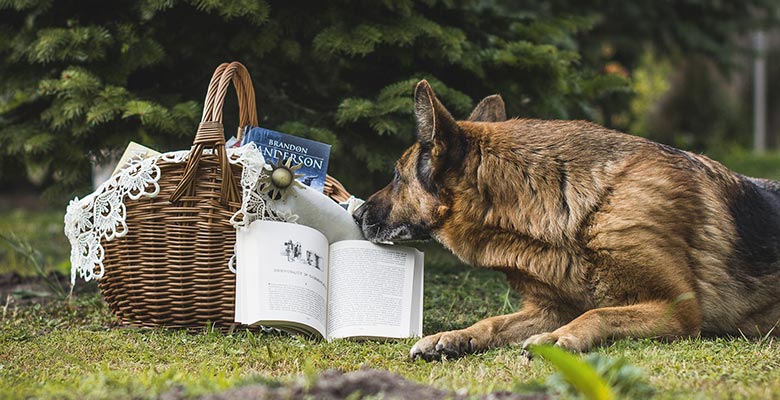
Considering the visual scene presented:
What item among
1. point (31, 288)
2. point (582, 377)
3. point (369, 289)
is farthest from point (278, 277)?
point (31, 288)

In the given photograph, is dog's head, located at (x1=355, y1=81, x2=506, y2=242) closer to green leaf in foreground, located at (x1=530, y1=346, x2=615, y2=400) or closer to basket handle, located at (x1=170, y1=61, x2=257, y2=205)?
basket handle, located at (x1=170, y1=61, x2=257, y2=205)

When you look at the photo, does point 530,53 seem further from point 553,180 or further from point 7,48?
point 7,48

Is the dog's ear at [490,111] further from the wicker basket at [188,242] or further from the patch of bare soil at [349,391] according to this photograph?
the patch of bare soil at [349,391]

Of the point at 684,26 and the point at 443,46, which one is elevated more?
the point at 684,26

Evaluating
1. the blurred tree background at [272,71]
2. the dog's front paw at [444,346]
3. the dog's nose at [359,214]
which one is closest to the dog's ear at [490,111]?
the blurred tree background at [272,71]

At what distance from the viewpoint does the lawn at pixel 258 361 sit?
7.68 feet

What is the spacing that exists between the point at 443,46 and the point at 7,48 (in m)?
2.56

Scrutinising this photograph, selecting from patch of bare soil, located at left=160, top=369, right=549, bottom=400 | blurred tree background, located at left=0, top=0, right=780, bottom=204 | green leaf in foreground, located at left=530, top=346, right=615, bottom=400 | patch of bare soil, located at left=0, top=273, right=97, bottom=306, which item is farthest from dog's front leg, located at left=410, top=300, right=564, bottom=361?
patch of bare soil, located at left=0, top=273, right=97, bottom=306

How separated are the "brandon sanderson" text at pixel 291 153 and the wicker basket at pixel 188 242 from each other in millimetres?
294

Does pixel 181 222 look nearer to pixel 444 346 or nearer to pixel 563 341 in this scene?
pixel 444 346

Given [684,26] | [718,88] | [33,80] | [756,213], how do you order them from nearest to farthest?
[756,213] < [33,80] < [684,26] < [718,88]

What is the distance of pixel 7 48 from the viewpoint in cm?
466

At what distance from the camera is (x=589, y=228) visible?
10.8 ft

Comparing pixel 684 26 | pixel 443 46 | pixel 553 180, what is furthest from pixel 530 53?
pixel 684 26
